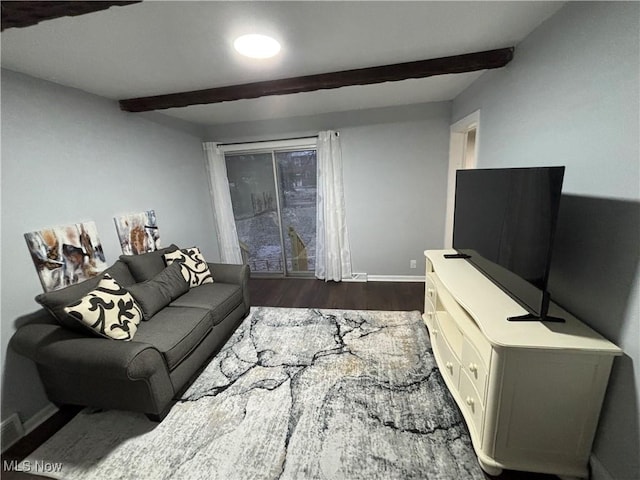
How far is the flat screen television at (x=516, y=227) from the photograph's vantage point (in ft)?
4.01

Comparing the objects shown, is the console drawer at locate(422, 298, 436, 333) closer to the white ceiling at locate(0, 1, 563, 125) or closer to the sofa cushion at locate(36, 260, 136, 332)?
the white ceiling at locate(0, 1, 563, 125)

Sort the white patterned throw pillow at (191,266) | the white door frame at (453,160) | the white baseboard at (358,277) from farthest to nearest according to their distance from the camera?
the white baseboard at (358,277)
the white door frame at (453,160)
the white patterned throw pillow at (191,266)

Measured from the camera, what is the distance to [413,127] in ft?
10.8

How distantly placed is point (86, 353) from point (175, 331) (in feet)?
1.62

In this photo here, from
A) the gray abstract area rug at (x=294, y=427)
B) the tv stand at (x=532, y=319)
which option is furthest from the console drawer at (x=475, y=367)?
the gray abstract area rug at (x=294, y=427)

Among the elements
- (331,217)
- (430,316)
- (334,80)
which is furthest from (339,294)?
(334,80)

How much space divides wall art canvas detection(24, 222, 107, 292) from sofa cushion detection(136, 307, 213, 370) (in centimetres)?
67

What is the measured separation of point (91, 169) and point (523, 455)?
3557 mm

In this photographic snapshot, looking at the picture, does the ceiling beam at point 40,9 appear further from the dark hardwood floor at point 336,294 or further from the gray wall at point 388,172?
the dark hardwood floor at point 336,294

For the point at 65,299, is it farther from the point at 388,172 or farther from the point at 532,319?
the point at 388,172

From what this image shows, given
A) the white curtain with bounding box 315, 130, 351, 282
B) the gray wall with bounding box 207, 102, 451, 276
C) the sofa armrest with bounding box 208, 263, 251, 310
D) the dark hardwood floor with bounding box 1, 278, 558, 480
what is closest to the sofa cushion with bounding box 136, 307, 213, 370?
the sofa armrest with bounding box 208, 263, 251, 310

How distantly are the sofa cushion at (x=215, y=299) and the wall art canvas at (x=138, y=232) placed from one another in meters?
0.73

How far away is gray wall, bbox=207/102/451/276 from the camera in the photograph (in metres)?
3.29

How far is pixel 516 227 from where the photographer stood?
144 cm
